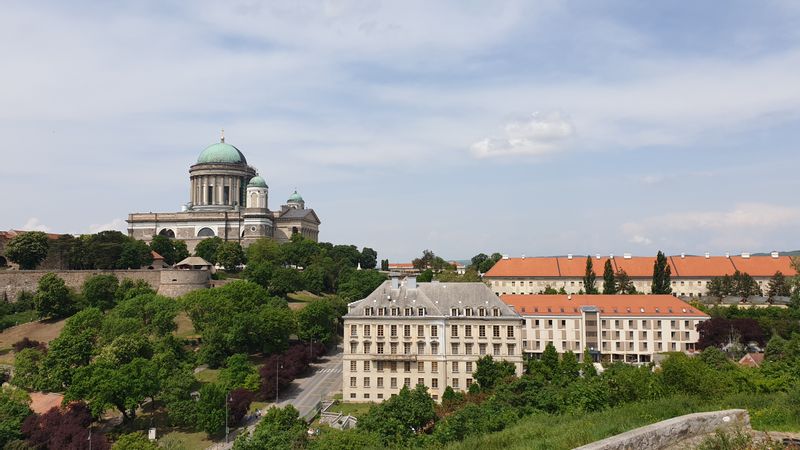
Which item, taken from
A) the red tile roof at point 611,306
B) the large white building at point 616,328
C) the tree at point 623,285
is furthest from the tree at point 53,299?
the tree at point 623,285

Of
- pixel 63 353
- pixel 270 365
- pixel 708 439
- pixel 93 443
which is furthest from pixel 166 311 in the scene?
A: pixel 708 439

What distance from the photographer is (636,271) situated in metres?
105

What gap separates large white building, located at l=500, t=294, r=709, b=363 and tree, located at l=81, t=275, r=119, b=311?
176 feet

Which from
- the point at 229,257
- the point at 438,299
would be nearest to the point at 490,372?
the point at 438,299

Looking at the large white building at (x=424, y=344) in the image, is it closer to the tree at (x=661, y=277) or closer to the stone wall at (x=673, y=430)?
the stone wall at (x=673, y=430)

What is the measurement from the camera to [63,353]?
58.9 meters

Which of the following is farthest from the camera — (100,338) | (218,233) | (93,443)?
(218,233)

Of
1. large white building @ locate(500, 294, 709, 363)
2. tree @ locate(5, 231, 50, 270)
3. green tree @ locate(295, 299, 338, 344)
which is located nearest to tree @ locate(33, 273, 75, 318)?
tree @ locate(5, 231, 50, 270)

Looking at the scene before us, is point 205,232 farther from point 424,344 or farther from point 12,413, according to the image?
point 424,344

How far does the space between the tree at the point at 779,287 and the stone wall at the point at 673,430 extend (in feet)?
282

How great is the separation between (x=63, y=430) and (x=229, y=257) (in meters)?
65.7

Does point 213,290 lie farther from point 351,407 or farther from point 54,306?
point 351,407

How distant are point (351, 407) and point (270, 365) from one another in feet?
32.3

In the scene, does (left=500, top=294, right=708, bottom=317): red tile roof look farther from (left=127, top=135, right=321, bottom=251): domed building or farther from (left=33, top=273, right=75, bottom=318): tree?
(left=127, top=135, right=321, bottom=251): domed building
